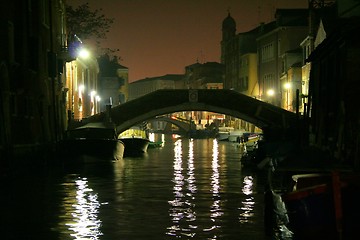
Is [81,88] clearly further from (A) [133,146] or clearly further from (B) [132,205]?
(B) [132,205]

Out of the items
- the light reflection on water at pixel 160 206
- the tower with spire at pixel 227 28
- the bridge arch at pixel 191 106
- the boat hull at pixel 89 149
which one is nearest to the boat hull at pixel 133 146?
the bridge arch at pixel 191 106

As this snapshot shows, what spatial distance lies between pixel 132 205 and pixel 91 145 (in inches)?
766

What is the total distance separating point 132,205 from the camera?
788 inches

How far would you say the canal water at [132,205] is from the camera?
1545 cm

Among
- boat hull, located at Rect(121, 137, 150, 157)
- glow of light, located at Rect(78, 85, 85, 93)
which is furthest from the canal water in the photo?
glow of light, located at Rect(78, 85, 85, 93)

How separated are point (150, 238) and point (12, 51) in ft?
62.2

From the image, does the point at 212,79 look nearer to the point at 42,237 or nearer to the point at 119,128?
the point at 119,128

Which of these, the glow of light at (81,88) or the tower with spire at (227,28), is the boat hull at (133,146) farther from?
the tower with spire at (227,28)

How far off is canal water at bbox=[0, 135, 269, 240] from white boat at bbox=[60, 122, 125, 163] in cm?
558

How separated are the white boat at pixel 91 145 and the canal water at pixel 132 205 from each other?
18.3 feet

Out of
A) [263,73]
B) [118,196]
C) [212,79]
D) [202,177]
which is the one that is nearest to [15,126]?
[202,177]

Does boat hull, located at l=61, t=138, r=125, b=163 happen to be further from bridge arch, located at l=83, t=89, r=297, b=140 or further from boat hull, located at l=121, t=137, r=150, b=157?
bridge arch, located at l=83, t=89, r=297, b=140

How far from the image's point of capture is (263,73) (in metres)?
82.3

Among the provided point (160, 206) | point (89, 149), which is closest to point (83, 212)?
point (160, 206)
